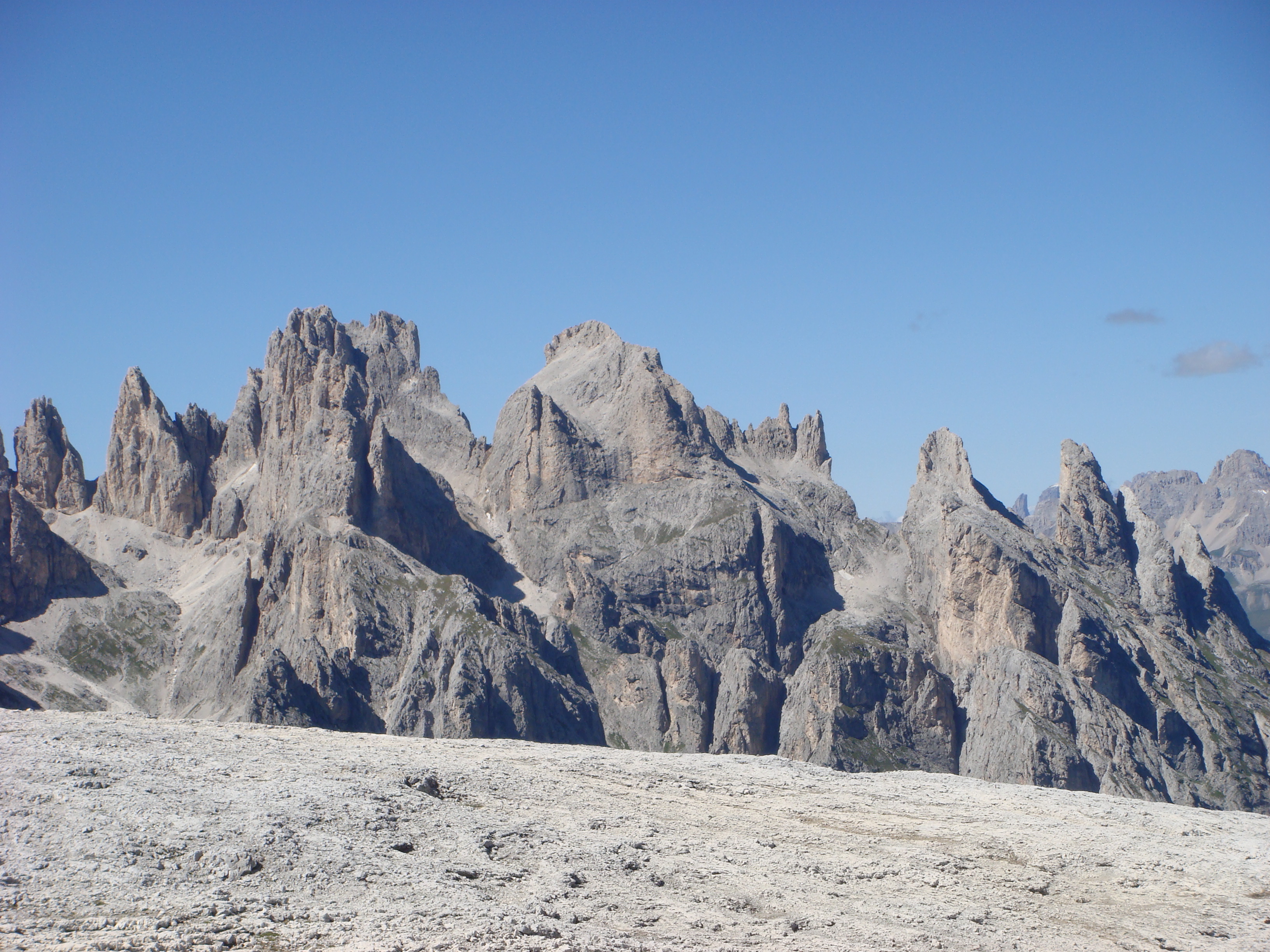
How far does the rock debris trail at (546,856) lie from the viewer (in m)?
26.8

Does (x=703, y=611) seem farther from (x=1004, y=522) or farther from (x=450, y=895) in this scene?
(x=450, y=895)

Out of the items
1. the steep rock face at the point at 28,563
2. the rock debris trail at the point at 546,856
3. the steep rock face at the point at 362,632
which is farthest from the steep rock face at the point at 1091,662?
the steep rock face at the point at 28,563

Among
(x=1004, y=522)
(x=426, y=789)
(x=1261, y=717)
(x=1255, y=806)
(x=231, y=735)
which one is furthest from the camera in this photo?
(x=1004, y=522)

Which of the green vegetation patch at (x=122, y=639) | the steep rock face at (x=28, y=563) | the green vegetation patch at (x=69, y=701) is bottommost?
the green vegetation patch at (x=69, y=701)

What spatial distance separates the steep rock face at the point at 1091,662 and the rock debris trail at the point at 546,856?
381ft

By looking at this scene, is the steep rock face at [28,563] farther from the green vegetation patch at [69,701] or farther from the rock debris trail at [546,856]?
the rock debris trail at [546,856]

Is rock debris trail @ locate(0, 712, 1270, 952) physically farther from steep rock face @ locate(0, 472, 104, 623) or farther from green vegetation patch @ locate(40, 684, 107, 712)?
steep rock face @ locate(0, 472, 104, 623)

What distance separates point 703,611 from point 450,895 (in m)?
168

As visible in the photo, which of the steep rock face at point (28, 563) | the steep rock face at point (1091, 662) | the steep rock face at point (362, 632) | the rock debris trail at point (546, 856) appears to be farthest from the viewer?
the steep rock face at point (28, 563)

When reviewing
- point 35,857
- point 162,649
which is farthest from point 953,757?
point 35,857

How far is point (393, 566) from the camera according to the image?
17525 centimetres

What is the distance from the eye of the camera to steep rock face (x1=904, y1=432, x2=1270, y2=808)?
510ft

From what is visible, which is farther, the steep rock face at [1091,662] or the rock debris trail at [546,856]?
the steep rock face at [1091,662]

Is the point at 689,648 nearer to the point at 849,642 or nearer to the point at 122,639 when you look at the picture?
the point at 849,642
